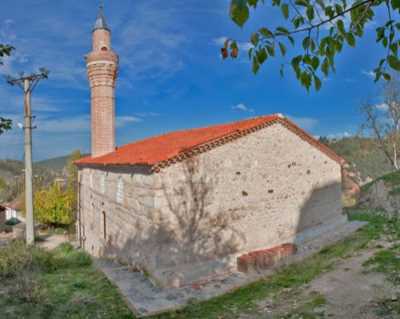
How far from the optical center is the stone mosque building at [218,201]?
975cm

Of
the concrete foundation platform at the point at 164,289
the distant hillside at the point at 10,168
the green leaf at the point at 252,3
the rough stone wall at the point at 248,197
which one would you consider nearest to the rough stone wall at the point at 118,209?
the concrete foundation platform at the point at 164,289

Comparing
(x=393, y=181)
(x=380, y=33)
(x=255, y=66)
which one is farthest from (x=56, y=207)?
(x=380, y=33)

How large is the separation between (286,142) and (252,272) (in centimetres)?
535

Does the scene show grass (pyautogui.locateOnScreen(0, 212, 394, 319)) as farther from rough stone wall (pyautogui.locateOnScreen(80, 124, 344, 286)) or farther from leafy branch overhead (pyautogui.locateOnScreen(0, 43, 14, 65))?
leafy branch overhead (pyautogui.locateOnScreen(0, 43, 14, 65))

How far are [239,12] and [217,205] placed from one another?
31.3 feet

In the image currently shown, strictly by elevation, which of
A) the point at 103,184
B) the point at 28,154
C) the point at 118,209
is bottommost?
the point at 118,209

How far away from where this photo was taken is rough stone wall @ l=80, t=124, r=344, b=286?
9.73 m

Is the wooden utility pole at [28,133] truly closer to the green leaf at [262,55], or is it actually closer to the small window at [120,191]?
the small window at [120,191]

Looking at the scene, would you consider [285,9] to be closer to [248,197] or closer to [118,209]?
[248,197]

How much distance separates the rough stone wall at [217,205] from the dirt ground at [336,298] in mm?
2993

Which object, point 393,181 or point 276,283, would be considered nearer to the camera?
point 276,283

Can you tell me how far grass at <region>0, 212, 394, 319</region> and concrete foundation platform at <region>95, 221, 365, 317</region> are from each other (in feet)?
0.81

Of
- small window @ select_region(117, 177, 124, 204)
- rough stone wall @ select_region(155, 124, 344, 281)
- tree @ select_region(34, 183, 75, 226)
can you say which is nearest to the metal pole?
small window @ select_region(117, 177, 124, 204)

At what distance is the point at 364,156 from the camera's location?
46750mm
